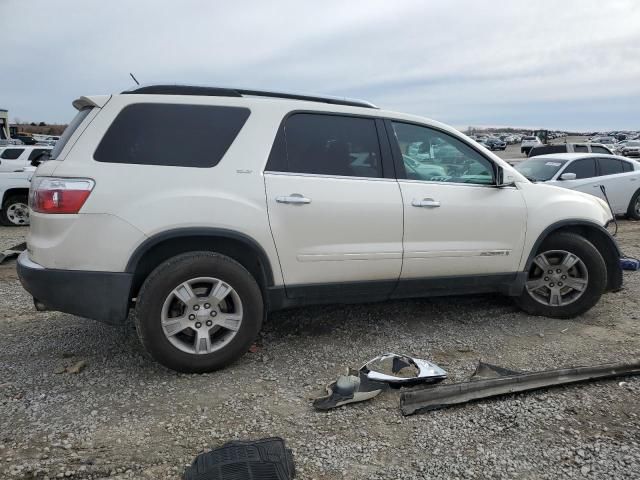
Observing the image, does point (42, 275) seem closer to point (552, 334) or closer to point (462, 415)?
point (462, 415)

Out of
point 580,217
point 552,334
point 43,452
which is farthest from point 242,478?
point 580,217

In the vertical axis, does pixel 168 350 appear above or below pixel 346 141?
below

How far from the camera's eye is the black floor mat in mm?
2525

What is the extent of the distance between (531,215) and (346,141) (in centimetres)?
171

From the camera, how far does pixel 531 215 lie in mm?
4465

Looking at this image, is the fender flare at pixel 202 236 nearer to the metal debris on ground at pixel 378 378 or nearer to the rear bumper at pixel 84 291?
the rear bumper at pixel 84 291

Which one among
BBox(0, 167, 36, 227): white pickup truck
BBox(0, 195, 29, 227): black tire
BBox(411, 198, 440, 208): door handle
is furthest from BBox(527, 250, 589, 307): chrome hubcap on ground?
BBox(0, 195, 29, 227): black tire

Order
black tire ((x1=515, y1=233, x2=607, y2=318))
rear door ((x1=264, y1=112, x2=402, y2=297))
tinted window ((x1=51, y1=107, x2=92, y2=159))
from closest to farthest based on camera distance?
tinted window ((x1=51, y1=107, x2=92, y2=159)) < rear door ((x1=264, y1=112, x2=402, y2=297)) < black tire ((x1=515, y1=233, x2=607, y2=318))

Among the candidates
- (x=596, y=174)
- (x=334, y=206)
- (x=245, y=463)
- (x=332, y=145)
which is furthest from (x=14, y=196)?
(x=596, y=174)

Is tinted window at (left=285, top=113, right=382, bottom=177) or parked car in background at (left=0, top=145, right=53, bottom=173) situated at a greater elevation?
tinted window at (left=285, top=113, right=382, bottom=177)

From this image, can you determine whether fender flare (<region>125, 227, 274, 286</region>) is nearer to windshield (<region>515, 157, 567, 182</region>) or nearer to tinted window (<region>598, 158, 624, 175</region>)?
windshield (<region>515, 157, 567, 182</region>)

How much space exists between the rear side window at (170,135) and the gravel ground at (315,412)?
57.5 inches

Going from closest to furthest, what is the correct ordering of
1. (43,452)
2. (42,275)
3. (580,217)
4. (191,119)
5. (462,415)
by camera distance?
(43,452), (462,415), (42,275), (191,119), (580,217)

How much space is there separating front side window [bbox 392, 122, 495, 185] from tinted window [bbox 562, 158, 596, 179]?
699 cm
